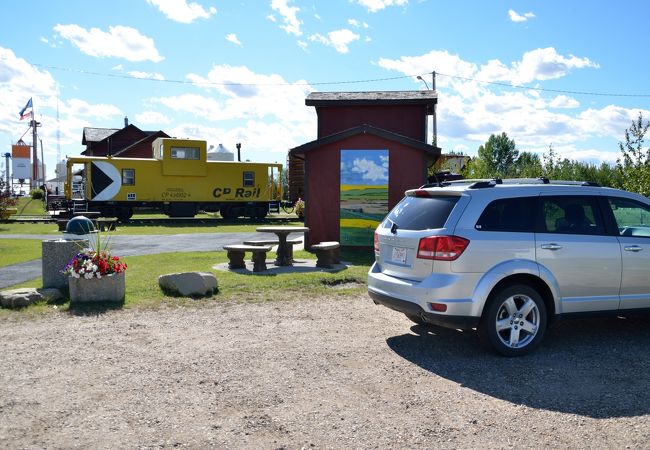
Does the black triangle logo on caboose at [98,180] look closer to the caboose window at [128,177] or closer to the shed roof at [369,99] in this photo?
the caboose window at [128,177]

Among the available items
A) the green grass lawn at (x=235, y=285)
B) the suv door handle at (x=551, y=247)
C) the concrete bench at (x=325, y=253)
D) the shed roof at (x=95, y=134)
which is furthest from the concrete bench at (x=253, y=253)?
the shed roof at (x=95, y=134)

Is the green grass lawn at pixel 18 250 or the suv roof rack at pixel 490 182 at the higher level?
the suv roof rack at pixel 490 182

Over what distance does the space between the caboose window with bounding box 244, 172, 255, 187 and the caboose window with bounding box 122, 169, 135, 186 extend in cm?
574

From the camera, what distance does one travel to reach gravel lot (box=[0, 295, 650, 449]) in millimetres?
3969

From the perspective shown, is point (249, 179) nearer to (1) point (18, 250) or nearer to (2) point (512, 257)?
(1) point (18, 250)

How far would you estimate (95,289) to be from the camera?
327 inches

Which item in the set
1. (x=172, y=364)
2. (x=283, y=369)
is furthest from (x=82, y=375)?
(x=283, y=369)

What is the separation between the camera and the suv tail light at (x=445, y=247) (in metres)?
5.53

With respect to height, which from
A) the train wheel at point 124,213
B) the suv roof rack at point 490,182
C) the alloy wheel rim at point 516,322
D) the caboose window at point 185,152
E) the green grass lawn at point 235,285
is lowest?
the green grass lawn at point 235,285

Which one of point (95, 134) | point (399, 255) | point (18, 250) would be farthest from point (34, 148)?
point (399, 255)

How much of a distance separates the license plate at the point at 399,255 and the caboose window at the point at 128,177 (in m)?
25.2

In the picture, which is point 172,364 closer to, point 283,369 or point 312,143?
point 283,369

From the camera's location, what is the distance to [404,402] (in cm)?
458

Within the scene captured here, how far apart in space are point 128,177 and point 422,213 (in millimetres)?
25502
